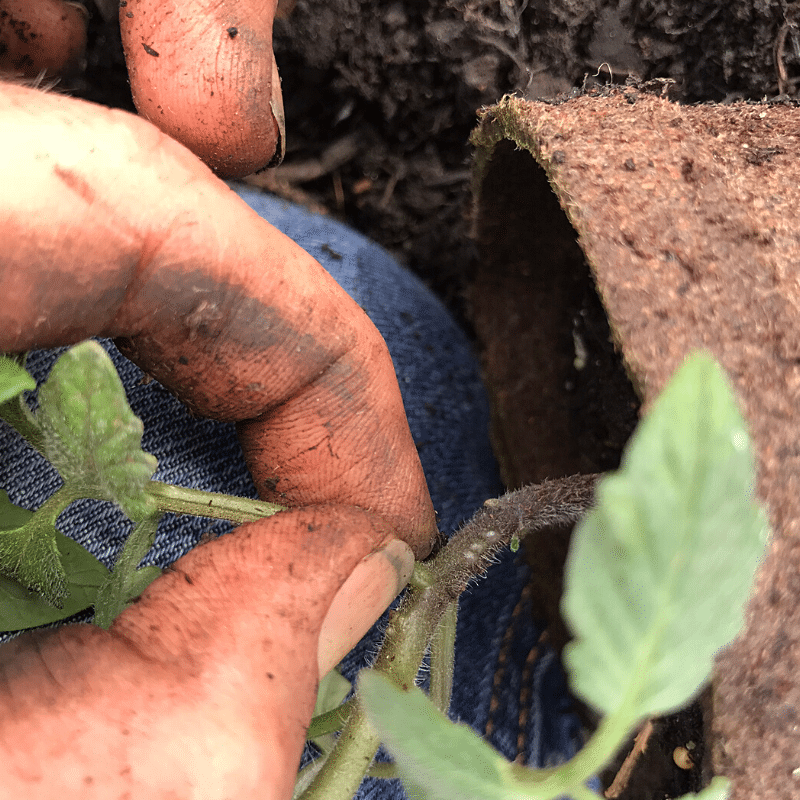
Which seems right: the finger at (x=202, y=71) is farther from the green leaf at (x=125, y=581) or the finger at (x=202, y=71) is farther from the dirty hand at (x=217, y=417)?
the green leaf at (x=125, y=581)

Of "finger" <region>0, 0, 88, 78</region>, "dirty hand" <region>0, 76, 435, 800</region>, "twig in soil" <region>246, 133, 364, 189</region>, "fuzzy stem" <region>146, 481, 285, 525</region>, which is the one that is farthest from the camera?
"twig in soil" <region>246, 133, 364, 189</region>

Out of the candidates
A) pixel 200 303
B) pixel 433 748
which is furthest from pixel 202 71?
pixel 433 748

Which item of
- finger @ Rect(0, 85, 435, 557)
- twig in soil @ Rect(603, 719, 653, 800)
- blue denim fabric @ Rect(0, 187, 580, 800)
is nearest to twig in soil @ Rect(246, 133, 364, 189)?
blue denim fabric @ Rect(0, 187, 580, 800)

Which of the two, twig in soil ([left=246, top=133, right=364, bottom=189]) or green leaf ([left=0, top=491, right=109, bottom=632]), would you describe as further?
twig in soil ([left=246, top=133, right=364, bottom=189])

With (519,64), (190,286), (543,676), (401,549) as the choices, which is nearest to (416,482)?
(401,549)

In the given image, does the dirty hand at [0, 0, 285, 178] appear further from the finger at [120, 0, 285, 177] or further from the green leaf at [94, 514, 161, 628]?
the green leaf at [94, 514, 161, 628]

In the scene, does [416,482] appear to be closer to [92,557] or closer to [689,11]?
[92,557]
